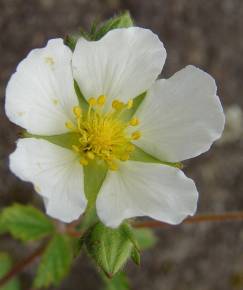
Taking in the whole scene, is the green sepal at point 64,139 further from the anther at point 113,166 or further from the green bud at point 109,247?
the green bud at point 109,247

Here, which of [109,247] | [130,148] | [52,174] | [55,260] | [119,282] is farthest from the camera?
[119,282]

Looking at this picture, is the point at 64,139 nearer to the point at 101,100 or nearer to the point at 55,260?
the point at 101,100

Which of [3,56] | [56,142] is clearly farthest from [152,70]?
[3,56]

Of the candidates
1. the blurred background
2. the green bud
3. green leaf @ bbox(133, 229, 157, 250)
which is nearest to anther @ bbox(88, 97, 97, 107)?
the green bud

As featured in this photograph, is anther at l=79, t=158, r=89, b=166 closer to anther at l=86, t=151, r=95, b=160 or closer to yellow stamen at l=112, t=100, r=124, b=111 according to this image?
anther at l=86, t=151, r=95, b=160

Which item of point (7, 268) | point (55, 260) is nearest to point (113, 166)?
point (55, 260)

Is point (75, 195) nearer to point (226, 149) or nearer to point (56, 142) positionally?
point (56, 142)
